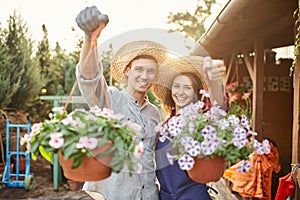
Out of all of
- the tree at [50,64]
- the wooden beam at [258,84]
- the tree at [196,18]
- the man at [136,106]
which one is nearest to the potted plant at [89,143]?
the man at [136,106]

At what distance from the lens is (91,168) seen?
121 cm

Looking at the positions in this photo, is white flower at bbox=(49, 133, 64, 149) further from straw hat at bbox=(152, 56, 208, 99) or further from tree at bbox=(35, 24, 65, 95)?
tree at bbox=(35, 24, 65, 95)

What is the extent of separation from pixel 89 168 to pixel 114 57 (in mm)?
710

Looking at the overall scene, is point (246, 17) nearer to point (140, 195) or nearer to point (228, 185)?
point (140, 195)

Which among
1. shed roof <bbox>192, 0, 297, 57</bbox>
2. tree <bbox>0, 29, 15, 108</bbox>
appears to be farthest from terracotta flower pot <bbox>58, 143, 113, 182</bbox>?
tree <bbox>0, 29, 15, 108</bbox>

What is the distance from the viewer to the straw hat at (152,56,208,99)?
1.80m

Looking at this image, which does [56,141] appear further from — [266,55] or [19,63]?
[19,63]

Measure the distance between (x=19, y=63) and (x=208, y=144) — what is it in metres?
5.82

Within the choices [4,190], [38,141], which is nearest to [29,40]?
[4,190]

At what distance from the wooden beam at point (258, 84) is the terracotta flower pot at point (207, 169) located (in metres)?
2.75

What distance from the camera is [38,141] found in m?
1.25

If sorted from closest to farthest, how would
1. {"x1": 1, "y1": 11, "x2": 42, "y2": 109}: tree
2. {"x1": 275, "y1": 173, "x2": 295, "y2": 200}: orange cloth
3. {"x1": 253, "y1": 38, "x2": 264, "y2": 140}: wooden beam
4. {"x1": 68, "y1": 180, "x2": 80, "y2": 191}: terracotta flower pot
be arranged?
{"x1": 275, "y1": 173, "x2": 295, "y2": 200}: orange cloth < {"x1": 253, "y1": 38, "x2": 264, "y2": 140}: wooden beam < {"x1": 68, "y1": 180, "x2": 80, "y2": 191}: terracotta flower pot < {"x1": 1, "y1": 11, "x2": 42, "y2": 109}: tree

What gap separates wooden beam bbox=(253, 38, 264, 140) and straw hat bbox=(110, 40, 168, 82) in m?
2.33

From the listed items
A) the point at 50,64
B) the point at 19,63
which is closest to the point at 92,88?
the point at 19,63
